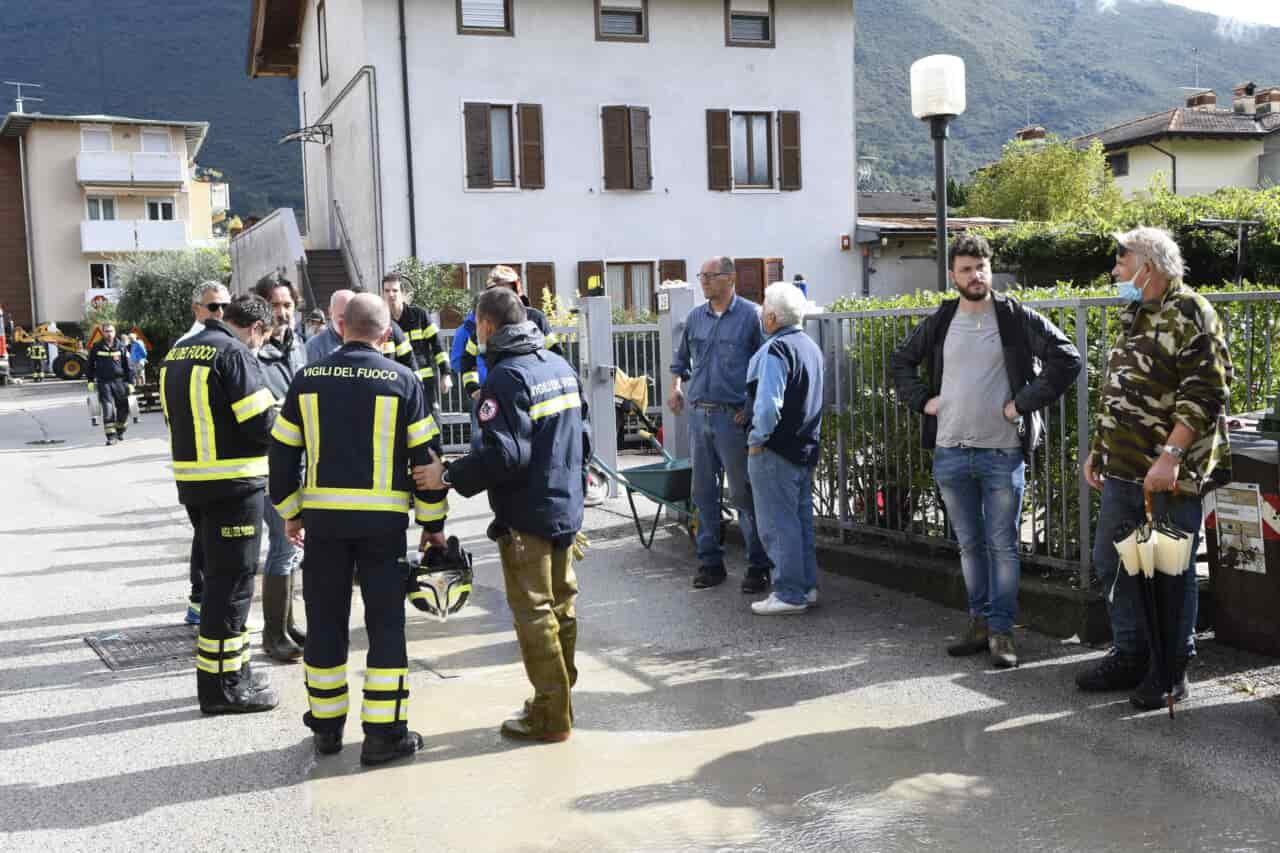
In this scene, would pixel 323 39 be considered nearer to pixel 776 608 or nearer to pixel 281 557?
pixel 281 557

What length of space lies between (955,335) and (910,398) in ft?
1.41

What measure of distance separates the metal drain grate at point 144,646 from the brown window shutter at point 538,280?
806 inches

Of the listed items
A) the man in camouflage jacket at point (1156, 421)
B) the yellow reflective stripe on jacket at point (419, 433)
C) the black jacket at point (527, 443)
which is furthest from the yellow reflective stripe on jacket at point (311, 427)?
the man in camouflage jacket at point (1156, 421)

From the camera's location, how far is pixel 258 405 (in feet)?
20.0

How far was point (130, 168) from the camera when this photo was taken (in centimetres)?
6544

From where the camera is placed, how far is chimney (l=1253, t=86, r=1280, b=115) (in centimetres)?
6119

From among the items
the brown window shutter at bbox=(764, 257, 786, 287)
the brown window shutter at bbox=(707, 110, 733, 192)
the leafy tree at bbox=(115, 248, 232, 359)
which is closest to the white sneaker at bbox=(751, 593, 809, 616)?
the brown window shutter at bbox=(764, 257, 786, 287)

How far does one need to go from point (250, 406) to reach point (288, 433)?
85cm

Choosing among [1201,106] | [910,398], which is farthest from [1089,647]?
[1201,106]

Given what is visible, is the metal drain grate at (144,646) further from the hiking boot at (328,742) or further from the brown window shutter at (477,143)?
the brown window shutter at (477,143)

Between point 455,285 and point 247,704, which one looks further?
point 455,285

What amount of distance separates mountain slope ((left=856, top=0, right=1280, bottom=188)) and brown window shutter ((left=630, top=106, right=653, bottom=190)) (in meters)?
89.8

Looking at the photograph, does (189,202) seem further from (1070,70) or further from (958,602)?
(1070,70)

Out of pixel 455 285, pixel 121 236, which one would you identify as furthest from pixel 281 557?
pixel 121 236
